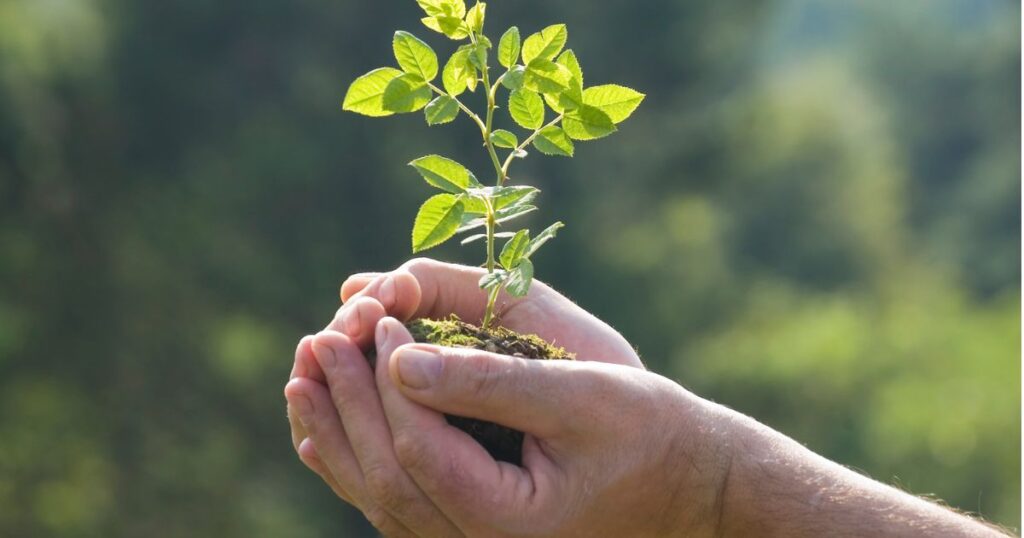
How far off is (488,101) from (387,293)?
364 mm

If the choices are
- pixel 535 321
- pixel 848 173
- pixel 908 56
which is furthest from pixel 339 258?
pixel 908 56

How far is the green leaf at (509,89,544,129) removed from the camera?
170 cm

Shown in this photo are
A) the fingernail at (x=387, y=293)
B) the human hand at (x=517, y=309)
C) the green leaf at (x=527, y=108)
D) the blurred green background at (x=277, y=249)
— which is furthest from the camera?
the blurred green background at (x=277, y=249)

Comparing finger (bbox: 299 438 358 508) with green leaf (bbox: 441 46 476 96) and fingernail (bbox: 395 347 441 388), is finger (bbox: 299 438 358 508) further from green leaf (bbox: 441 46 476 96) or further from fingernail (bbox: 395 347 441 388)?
green leaf (bbox: 441 46 476 96)

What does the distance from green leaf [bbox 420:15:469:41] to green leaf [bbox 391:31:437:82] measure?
1.3 inches

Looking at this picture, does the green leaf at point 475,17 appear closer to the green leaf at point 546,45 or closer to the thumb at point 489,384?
the green leaf at point 546,45

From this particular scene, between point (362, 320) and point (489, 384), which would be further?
point (362, 320)

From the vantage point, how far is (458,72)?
5.62 feet

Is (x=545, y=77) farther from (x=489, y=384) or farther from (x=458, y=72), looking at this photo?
(x=489, y=384)

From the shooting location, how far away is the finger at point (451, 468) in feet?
4.95

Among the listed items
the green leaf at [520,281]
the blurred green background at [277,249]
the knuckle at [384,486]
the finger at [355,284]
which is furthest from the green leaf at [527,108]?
the blurred green background at [277,249]

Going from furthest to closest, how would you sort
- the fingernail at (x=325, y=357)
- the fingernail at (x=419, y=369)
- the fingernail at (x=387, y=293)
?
the fingernail at (x=387, y=293)
the fingernail at (x=325, y=357)
the fingernail at (x=419, y=369)

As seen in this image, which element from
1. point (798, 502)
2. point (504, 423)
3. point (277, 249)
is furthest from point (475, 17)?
point (277, 249)

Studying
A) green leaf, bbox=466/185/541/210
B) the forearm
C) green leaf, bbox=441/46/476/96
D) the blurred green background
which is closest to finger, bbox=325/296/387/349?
green leaf, bbox=466/185/541/210
